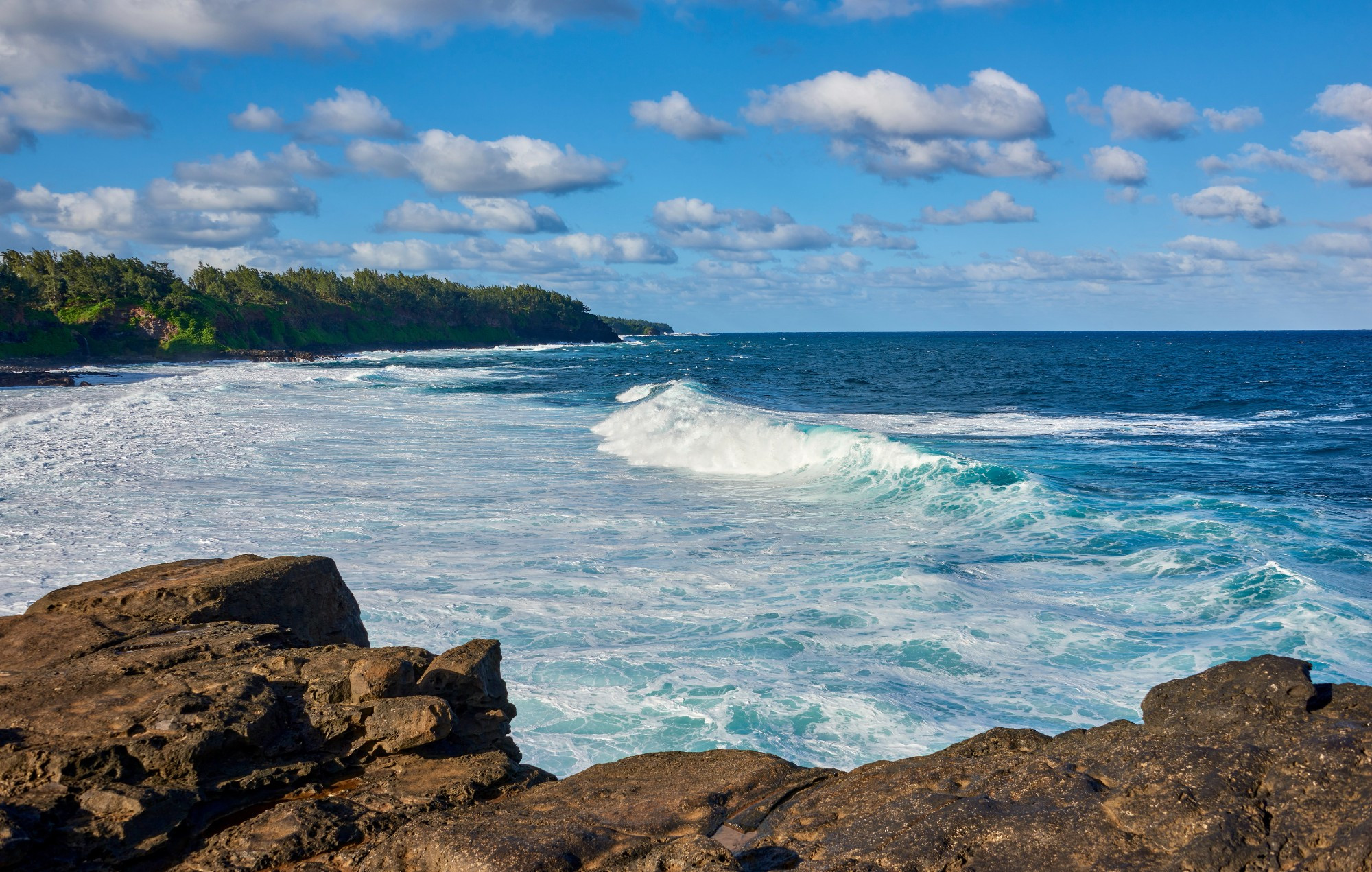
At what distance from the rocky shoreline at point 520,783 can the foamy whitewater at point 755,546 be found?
6.65 ft

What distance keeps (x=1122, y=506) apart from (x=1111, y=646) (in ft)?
23.8

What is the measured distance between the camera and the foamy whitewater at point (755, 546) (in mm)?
7641

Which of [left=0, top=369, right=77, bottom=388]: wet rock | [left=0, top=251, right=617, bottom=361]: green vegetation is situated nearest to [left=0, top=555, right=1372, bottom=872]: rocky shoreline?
[left=0, top=369, right=77, bottom=388]: wet rock

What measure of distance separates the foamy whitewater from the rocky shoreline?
2028 mm

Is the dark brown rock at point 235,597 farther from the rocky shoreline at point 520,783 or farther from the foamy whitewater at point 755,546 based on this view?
the foamy whitewater at point 755,546

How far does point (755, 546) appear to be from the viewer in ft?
41.3

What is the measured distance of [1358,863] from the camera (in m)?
2.74

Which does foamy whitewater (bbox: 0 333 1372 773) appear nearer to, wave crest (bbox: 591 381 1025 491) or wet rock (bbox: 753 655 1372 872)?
wave crest (bbox: 591 381 1025 491)

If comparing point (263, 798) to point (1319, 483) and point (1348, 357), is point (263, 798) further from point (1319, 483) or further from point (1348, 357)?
point (1348, 357)

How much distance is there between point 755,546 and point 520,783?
27.7ft

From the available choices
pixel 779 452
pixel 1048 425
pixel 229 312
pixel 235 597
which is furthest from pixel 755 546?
pixel 229 312

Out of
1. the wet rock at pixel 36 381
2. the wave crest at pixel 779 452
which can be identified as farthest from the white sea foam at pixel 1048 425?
the wet rock at pixel 36 381

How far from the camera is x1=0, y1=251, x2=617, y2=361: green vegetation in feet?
206

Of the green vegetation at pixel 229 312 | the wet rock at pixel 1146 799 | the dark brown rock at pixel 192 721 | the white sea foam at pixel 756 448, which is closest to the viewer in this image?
the wet rock at pixel 1146 799
